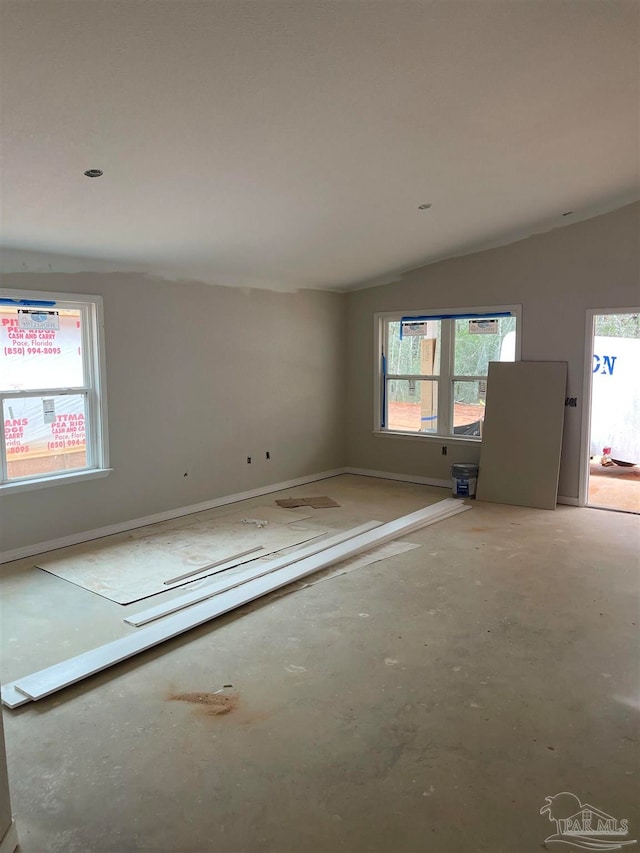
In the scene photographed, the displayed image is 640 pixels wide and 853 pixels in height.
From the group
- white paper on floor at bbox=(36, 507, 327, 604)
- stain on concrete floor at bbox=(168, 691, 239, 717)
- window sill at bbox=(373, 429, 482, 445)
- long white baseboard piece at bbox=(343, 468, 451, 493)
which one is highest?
window sill at bbox=(373, 429, 482, 445)

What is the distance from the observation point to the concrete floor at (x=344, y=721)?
201 centimetres

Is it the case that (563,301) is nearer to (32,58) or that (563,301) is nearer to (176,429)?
(176,429)

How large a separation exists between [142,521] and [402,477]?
333cm

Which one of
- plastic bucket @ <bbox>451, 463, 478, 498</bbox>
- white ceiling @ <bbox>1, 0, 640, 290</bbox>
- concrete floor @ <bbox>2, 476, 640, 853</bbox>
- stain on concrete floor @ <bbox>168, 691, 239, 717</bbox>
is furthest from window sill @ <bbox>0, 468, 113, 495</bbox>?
plastic bucket @ <bbox>451, 463, 478, 498</bbox>

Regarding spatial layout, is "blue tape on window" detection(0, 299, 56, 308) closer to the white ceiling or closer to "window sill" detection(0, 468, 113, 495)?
the white ceiling

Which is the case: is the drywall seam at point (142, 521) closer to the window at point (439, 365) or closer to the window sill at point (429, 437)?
the window sill at point (429, 437)

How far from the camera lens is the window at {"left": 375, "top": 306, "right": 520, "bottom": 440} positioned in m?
6.71

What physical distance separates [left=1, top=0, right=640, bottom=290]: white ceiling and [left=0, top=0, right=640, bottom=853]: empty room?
0.07 feet

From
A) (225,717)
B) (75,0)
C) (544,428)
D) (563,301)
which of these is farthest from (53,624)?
(563,301)

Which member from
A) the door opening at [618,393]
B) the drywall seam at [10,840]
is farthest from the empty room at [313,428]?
the door opening at [618,393]

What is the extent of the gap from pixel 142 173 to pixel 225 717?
9.62ft

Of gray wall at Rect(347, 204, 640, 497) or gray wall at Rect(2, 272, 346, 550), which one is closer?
gray wall at Rect(2, 272, 346, 550)

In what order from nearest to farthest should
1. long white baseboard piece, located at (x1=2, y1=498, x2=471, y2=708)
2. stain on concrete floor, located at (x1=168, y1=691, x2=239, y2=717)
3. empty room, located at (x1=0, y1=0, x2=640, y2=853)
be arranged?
empty room, located at (x1=0, y1=0, x2=640, y2=853) < stain on concrete floor, located at (x1=168, y1=691, x2=239, y2=717) < long white baseboard piece, located at (x1=2, y1=498, x2=471, y2=708)

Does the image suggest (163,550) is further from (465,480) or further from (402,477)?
(402,477)
